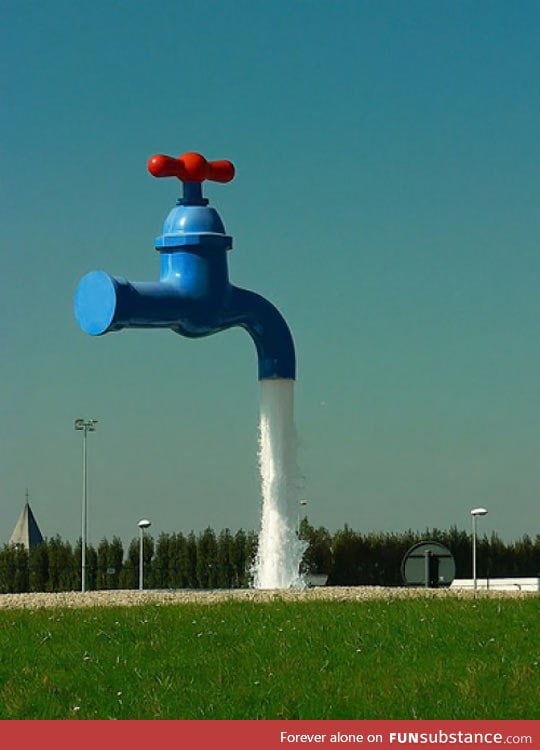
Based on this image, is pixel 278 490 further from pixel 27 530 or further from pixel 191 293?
pixel 27 530

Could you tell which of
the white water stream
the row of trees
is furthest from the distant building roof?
the white water stream

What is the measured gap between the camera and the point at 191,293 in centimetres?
2264

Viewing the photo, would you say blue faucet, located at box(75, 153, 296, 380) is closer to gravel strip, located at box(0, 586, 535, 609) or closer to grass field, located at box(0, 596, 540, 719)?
gravel strip, located at box(0, 586, 535, 609)

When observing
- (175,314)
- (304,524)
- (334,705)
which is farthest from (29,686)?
(304,524)

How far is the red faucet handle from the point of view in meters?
22.8

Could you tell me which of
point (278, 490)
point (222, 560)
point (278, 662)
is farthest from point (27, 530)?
point (278, 662)

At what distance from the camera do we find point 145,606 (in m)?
18.4

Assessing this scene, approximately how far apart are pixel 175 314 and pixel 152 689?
10351mm

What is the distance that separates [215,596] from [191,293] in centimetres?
484

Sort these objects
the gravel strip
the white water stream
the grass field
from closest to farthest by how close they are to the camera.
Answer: the grass field
the gravel strip
the white water stream

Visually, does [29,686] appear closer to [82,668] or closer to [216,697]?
[82,668]

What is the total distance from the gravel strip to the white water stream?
1.51 m

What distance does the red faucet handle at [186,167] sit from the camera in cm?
2283
